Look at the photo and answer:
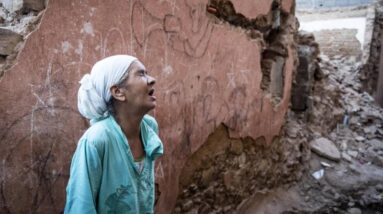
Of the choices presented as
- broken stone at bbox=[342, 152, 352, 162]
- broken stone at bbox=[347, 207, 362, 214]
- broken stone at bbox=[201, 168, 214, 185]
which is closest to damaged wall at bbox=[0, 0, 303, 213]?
broken stone at bbox=[201, 168, 214, 185]

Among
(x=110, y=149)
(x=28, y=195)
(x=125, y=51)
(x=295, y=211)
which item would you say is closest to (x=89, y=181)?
(x=110, y=149)

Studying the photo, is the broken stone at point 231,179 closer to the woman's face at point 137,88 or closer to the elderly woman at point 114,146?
the elderly woman at point 114,146

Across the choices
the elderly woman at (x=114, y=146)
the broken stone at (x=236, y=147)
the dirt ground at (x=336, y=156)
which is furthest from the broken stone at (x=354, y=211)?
the elderly woman at (x=114, y=146)

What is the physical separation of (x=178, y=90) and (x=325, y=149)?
11.2 ft

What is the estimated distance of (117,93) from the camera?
1.50m

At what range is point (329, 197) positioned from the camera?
4.45 meters

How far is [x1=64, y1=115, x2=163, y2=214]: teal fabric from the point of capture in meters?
1.33

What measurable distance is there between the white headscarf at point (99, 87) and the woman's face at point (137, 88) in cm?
6

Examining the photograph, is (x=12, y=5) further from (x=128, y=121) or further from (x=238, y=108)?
(x=238, y=108)

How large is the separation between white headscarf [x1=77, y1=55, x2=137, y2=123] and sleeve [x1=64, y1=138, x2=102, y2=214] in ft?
0.51

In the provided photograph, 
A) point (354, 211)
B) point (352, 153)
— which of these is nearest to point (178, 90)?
point (354, 211)

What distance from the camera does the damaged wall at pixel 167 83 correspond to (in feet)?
5.50

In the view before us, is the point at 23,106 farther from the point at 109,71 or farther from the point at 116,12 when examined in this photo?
the point at 116,12

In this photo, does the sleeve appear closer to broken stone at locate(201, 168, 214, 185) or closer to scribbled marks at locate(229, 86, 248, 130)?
broken stone at locate(201, 168, 214, 185)
